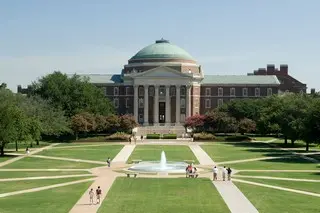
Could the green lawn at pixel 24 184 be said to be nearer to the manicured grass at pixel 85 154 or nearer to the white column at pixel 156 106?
the manicured grass at pixel 85 154

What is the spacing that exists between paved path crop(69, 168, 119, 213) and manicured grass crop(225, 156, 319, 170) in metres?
13.3

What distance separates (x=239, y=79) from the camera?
141500 mm

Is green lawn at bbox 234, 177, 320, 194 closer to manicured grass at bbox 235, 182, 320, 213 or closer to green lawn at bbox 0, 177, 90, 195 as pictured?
manicured grass at bbox 235, 182, 320, 213

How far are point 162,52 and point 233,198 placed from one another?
102929 mm

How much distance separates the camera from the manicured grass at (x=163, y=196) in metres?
33.0

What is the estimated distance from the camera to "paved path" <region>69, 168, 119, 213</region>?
1286 inches

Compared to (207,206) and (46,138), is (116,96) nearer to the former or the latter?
(46,138)

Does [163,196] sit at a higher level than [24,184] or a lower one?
lower

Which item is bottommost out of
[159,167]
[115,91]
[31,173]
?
[31,173]

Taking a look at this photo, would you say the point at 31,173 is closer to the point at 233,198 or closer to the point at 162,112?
the point at 233,198

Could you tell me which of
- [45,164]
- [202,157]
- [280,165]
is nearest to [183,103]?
[202,157]

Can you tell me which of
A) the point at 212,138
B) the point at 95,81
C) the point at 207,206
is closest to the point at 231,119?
the point at 212,138

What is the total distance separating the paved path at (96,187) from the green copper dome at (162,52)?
8543cm

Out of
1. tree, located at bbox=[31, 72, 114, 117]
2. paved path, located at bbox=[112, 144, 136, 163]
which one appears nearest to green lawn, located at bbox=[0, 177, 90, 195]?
paved path, located at bbox=[112, 144, 136, 163]
